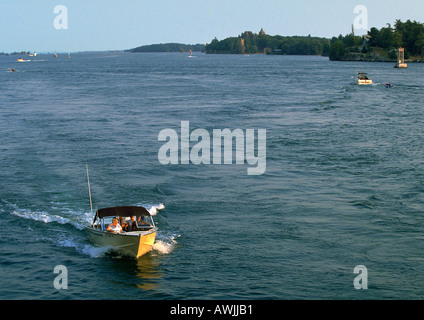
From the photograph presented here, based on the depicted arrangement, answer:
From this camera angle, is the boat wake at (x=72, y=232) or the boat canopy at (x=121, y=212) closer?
the boat wake at (x=72, y=232)

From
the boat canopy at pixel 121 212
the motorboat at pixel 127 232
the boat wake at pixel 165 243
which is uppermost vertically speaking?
the boat canopy at pixel 121 212

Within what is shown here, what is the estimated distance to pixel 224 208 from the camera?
3125 cm

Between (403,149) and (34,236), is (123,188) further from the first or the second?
(403,149)

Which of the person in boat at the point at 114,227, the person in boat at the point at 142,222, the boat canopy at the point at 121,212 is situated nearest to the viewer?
the person in boat at the point at 114,227

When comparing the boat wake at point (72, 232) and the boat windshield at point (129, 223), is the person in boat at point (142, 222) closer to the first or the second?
the boat windshield at point (129, 223)

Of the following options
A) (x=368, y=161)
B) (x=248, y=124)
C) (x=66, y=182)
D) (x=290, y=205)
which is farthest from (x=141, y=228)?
(x=248, y=124)

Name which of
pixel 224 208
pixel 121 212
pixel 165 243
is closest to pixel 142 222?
pixel 121 212

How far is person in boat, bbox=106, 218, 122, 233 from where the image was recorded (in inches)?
959

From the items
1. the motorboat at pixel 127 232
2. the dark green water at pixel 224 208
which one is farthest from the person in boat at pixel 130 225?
the dark green water at pixel 224 208

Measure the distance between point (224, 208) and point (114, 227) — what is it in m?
8.42

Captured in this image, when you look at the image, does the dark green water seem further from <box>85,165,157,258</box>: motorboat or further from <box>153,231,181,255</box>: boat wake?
<box>85,165,157,258</box>: motorboat

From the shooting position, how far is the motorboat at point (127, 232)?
24.0 meters

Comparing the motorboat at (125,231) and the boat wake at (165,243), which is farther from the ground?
the motorboat at (125,231)

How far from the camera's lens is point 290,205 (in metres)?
31.5
